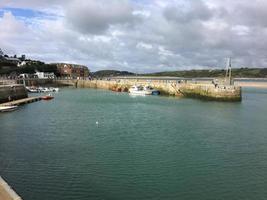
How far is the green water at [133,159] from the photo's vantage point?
1839cm

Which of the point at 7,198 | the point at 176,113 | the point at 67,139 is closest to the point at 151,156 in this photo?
the point at 67,139

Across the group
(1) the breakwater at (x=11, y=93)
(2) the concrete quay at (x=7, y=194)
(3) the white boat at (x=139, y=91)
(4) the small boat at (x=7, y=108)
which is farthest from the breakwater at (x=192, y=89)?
(2) the concrete quay at (x=7, y=194)

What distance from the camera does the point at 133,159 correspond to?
24000mm

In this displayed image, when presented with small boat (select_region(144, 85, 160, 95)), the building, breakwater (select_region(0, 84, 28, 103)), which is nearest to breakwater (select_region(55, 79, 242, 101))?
small boat (select_region(144, 85, 160, 95))

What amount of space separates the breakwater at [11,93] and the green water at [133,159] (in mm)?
19535

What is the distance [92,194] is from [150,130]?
728 inches

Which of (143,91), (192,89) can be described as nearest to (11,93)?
(143,91)

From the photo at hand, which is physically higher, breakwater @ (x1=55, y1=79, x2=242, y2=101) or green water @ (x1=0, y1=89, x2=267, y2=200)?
breakwater @ (x1=55, y1=79, x2=242, y2=101)

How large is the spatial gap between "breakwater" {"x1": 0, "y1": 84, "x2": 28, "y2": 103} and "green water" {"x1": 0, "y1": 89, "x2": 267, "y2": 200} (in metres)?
19.5

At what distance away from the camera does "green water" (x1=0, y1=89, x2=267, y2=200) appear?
60.3ft

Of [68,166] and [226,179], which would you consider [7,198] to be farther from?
[226,179]

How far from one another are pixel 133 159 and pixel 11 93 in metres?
45.1

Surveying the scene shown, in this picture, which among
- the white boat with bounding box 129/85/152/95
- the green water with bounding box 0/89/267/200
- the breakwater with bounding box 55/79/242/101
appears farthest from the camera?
the white boat with bounding box 129/85/152/95

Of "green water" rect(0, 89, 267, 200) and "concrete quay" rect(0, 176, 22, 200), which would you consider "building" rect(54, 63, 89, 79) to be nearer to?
"green water" rect(0, 89, 267, 200)
